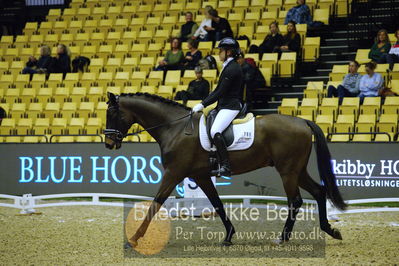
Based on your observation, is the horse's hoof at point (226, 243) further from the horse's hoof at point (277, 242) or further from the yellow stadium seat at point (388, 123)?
the yellow stadium seat at point (388, 123)

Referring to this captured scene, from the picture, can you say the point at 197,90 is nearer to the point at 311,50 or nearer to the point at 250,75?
the point at 250,75

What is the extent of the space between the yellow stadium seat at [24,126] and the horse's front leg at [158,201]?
345 inches

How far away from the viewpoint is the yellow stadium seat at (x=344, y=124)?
13016 millimetres

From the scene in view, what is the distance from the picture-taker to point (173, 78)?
1620 centimetres

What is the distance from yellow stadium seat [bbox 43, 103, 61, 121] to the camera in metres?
16.5

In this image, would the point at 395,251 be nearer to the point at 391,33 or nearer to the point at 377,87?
the point at 377,87

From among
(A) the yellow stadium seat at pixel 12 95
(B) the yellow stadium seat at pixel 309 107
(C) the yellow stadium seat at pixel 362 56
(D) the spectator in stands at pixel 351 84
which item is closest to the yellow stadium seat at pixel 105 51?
(A) the yellow stadium seat at pixel 12 95

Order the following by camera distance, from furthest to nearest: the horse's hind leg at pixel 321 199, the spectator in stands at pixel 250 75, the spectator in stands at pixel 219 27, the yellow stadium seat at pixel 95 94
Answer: the spectator in stands at pixel 219 27 → the yellow stadium seat at pixel 95 94 → the spectator in stands at pixel 250 75 → the horse's hind leg at pixel 321 199

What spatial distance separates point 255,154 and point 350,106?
17.7 feet

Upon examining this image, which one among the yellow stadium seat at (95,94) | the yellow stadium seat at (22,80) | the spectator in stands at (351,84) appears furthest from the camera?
the yellow stadium seat at (22,80)

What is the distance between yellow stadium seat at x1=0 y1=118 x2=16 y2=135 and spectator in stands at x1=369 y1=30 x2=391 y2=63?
895 cm

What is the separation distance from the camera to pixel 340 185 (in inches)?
485

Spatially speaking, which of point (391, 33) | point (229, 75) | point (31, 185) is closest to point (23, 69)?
point (31, 185)

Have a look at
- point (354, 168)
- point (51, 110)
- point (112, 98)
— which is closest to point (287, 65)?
point (354, 168)
